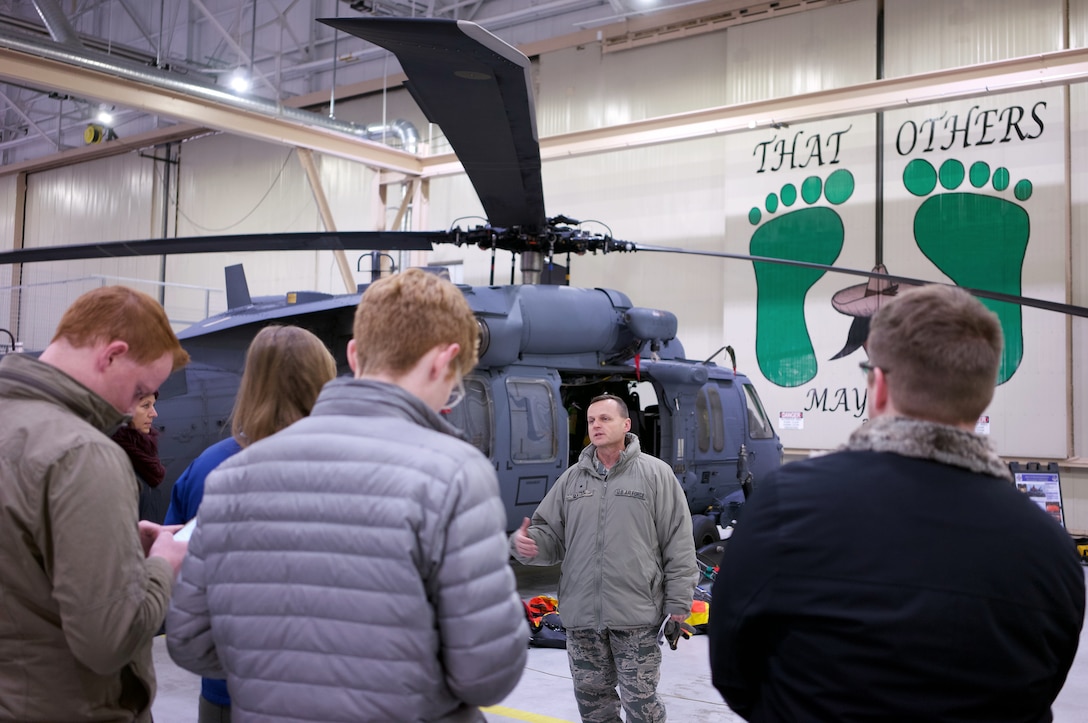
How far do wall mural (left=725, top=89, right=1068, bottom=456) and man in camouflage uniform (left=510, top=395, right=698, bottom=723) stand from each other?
978 cm

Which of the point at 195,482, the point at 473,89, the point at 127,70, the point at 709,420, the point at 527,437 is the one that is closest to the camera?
the point at 195,482

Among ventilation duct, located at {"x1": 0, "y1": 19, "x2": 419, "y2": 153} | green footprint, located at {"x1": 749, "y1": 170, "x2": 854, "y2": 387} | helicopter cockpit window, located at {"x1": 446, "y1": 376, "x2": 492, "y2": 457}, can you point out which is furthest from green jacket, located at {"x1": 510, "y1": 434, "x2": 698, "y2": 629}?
green footprint, located at {"x1": 749, "y1": 170, "x2": 854, "y2": 387}

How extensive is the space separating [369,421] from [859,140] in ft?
46.2

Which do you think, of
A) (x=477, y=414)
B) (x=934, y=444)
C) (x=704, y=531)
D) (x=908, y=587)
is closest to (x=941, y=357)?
(x=934, y=444)

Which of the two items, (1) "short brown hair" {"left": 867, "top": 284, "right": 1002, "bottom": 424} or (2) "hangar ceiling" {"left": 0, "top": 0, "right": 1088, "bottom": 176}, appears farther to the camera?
(2) "hangar ceiling" {"left": 0, "top": 0, "right": 1088, "bottom": 176}

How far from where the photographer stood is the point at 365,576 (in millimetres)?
1636

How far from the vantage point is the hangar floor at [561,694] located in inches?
198

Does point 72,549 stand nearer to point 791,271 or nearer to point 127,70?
point 127,70

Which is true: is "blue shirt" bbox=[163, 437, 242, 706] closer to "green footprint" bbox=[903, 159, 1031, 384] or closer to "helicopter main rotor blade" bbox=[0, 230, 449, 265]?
"helicopter main rotor blade" bbox=[0, 230, 449, 265]

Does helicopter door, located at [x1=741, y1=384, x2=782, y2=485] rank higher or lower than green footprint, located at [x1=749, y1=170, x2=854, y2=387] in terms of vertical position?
lower

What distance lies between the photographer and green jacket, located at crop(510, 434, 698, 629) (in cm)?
390

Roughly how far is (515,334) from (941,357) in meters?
6.14

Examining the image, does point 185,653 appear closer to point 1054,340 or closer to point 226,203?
point 1054,340

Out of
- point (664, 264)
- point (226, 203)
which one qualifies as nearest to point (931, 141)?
point (664, 264)
